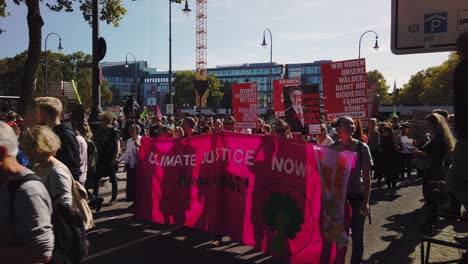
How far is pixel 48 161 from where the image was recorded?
11.1 feet

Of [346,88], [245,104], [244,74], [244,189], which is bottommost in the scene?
[244,189]

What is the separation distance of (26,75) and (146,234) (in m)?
9.62

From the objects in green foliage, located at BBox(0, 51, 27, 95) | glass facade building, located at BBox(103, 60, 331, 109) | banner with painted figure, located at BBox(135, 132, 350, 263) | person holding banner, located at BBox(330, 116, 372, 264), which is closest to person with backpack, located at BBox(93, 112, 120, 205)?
banner with painted figure, located at BBox(135, 132, 350, 263)

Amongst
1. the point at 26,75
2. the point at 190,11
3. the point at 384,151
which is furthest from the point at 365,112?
the point at 190,11

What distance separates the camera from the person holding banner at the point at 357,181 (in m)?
4.92

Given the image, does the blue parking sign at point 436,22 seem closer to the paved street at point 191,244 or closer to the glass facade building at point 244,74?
the paved street at point 191,244

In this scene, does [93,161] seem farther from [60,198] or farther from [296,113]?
[60,198]

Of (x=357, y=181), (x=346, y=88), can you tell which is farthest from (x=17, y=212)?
(x=346, y=88)

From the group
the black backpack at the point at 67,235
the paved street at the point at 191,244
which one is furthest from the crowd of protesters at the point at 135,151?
the paved street at the point at 191,244

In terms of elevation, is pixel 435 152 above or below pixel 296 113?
below

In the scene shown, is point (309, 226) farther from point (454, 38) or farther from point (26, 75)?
point (26, 75)

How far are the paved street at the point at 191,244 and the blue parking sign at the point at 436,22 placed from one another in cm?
318

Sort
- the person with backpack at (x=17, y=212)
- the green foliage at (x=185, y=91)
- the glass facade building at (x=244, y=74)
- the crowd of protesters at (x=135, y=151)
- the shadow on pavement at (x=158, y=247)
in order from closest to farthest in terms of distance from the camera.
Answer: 1. the person with backpack at (x=17, y=212)
2. the crowd of protesters at (x=135, y=151)
3. the shadow on pavement at (x=158, y=247)
4. the green foliage at (x=185, y=91)
5. the glass facade building at (x=244, y=74)

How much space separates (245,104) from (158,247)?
8453 millimetres
